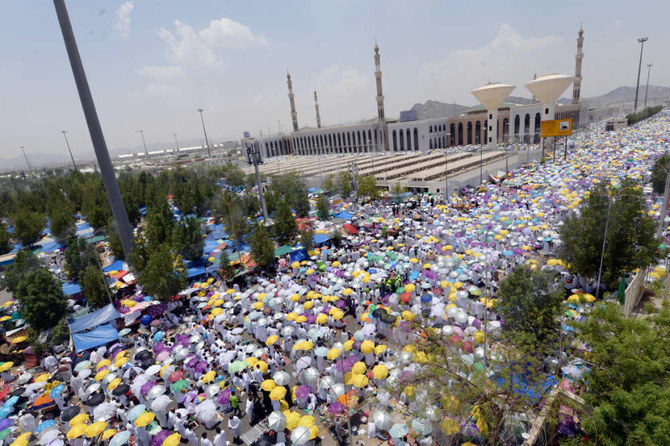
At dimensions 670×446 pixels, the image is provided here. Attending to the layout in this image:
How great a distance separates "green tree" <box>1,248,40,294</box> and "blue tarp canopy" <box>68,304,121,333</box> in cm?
584

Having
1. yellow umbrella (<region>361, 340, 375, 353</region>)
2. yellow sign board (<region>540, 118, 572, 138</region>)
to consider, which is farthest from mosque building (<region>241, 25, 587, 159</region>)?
yellow umbrella (<region>361, 340, 375, 353</region>)

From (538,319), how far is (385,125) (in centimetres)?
7632

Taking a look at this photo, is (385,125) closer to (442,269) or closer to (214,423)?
(442,269)

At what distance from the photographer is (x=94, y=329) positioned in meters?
16.1

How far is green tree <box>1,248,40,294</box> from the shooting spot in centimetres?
2002

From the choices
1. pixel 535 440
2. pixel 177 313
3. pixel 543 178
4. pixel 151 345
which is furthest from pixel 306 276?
pixel 543 178

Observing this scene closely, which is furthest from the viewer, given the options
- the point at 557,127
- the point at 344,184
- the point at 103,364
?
the point at 557,127

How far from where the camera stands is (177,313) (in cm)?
1844

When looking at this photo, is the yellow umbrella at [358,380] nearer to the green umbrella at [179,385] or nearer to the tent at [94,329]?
the green umbrella at [179,385]

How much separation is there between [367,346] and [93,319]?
1345cm

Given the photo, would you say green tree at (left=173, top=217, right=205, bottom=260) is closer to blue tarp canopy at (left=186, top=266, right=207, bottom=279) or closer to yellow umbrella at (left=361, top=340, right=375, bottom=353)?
blue tarp canopy at (left=186, top=266, right=207, bottom=279)

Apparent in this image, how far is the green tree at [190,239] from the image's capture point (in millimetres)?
22250

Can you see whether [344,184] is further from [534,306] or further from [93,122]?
[534,306]

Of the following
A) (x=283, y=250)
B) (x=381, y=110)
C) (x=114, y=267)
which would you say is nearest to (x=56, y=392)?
(x=114, y=267)
